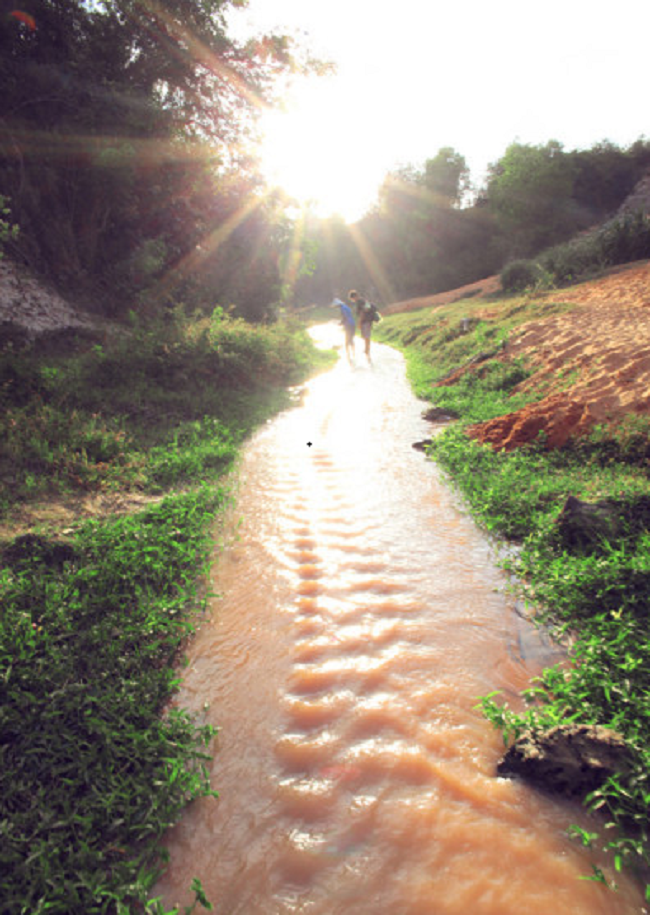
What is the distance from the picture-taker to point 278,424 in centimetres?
829

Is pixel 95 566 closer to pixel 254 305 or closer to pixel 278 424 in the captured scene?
pixel 278 424

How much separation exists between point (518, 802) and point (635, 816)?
0.45 metres

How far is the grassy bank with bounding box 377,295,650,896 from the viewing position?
1.99 meters

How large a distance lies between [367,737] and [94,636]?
171 centimetres

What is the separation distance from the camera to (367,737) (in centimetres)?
227

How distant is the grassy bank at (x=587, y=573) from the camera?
1989mm

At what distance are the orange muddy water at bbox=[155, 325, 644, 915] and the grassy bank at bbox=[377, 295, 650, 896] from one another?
0.54 feet

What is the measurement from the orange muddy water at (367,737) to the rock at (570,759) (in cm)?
7

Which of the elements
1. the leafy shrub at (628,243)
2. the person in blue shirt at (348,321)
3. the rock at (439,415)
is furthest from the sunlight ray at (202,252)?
the leafy shrub at (628,243)

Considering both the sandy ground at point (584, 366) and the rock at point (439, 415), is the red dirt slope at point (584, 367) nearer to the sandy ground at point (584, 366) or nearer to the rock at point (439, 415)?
the sandy ground at point (584, 366)

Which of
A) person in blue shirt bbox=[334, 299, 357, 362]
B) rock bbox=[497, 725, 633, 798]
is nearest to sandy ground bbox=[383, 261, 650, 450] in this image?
rock bbox=[497, 725, 633, 798]

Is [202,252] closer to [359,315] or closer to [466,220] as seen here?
[359,315]

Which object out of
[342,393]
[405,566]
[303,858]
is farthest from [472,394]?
[303,858]

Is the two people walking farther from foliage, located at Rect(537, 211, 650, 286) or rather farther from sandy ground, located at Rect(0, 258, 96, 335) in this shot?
sandy ground, located at Rect(0, 258, 96, 335)
